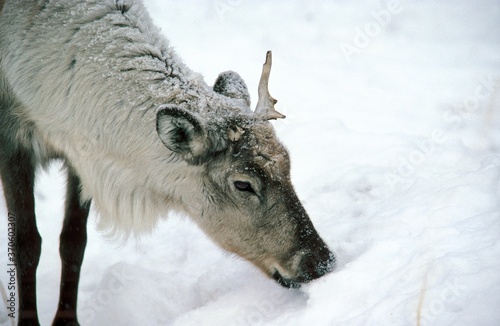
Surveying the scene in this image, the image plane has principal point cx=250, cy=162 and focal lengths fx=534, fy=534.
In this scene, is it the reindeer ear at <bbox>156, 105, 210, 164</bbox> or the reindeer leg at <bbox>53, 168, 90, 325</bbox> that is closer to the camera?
the reindeer ear at <bbox>156, 105, 210, 164</bbox>

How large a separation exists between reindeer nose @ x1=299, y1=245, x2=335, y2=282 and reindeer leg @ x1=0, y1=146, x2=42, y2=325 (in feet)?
6.45

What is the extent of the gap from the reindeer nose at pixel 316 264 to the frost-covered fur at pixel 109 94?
746 millimetres

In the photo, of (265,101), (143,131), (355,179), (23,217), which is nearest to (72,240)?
(23,217)

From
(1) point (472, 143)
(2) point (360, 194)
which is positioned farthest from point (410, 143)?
(2) point (360, 194)

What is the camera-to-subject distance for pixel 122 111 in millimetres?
3172

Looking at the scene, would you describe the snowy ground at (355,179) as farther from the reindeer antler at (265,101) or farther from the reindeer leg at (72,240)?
the reindeer antler at (265,101)

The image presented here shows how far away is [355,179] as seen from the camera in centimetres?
443

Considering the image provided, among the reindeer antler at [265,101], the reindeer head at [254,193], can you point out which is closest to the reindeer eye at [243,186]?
the reindeer head at [254,193]

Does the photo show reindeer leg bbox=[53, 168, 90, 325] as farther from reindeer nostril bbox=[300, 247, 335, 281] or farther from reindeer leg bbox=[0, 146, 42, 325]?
reindeer nostril bbox=[300, 247, 335, 281]

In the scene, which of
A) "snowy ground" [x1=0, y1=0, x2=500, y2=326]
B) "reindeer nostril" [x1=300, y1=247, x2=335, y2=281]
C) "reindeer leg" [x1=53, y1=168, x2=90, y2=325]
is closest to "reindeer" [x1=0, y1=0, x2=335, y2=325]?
"reindeer nostril" [x1=300, y1=247, x2=335, y2=281]

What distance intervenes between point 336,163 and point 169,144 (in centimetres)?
227

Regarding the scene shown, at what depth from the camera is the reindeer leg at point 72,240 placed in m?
3.97

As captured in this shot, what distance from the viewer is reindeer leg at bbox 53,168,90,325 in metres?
3.97
